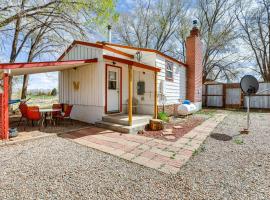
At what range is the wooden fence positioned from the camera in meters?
14.2

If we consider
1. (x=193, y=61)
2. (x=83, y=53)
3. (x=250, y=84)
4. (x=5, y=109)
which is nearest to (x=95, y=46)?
(x=83, y=53)

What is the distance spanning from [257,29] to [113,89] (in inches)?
726

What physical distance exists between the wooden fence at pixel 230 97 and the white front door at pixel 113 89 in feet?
35.3

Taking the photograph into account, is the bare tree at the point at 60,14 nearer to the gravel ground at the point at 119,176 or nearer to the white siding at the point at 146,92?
the white siding at the point at 146,92

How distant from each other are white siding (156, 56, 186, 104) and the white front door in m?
2.13

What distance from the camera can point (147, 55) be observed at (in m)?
9.05

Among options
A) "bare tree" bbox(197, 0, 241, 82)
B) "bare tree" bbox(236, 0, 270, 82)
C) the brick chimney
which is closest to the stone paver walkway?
the brick chimney

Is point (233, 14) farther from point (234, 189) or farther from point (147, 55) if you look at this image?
point (234, 189)

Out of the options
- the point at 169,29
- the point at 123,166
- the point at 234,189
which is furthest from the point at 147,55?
the point at 169,29

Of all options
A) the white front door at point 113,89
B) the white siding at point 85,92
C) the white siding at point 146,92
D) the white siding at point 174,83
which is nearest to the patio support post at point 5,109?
the white siding at point 85,92

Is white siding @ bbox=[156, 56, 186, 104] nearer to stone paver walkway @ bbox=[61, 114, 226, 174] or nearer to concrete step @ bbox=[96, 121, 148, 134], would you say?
concrete step @ bbox=[96, 121, 148, 134]

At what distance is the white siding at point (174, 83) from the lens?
9371 millimetres

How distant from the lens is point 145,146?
16.7ft

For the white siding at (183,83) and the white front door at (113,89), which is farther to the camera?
the white siding at (183,83)
